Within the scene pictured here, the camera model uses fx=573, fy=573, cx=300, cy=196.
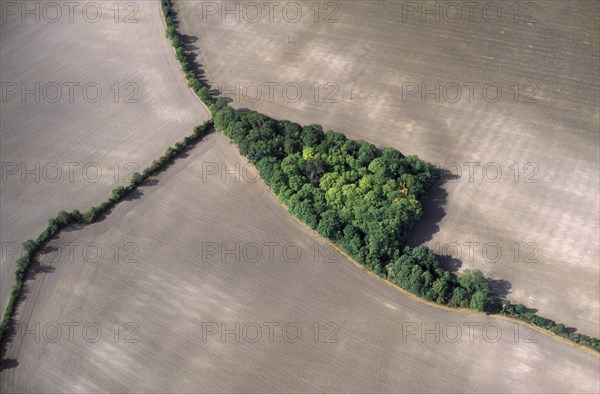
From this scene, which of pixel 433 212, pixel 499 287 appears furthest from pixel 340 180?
pixel 499 287

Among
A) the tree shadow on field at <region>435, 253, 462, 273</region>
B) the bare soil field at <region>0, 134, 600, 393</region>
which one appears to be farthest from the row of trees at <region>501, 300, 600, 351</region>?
the tree shadow on field at <region>435, 253, 462, 273</region>

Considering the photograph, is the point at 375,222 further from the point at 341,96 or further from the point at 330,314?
the point at 341,96

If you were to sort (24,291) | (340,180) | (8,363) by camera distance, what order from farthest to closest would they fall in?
(340,180)
(24,291)
(8,363)

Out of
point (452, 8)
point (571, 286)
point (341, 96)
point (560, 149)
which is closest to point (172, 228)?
point (341, 96)

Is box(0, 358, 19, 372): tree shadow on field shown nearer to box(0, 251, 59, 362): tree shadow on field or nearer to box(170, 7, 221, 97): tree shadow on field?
box(0, 251, 59, 362): tree shadow on field

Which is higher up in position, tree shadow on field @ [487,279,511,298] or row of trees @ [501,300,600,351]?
tree shadow on field @ [487,279,511,298]

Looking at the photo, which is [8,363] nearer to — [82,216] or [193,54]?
[82,216]
